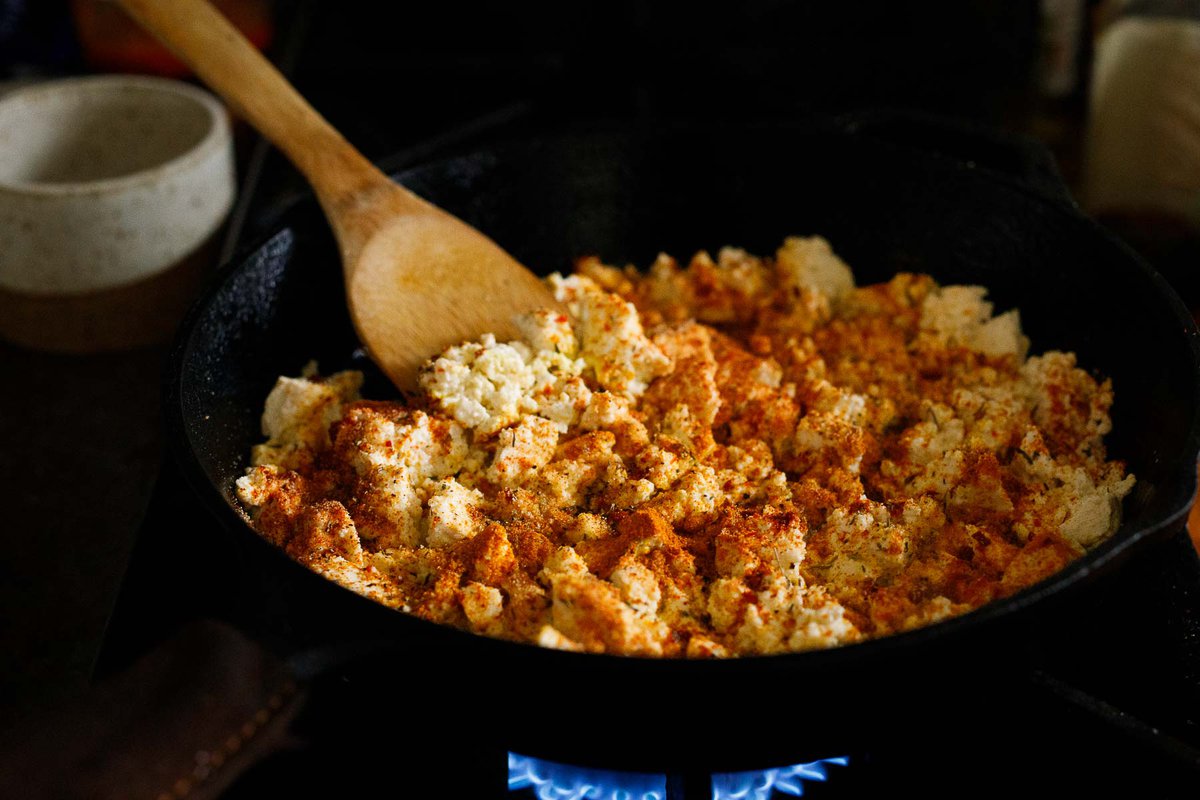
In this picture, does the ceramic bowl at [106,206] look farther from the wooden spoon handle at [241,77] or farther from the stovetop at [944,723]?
the stovetop at [944,723]

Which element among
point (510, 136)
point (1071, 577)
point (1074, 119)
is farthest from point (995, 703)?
point (1074, 119)

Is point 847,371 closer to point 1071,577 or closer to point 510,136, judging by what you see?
point 1071,577

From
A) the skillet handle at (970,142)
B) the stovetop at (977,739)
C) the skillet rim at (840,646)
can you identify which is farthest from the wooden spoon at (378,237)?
the skillet handle at (970,142)

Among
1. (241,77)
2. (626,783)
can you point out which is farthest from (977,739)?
(241,77)

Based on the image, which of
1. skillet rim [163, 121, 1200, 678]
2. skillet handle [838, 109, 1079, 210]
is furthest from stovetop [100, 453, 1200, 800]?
skillet handle [838, 109, 1079, 210]

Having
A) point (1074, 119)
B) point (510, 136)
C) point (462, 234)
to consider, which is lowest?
point (1074, 119)

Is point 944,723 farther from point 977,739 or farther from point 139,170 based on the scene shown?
point 139,170

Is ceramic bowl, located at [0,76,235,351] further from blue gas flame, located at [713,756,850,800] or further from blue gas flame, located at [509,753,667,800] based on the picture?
blue gas flame, located at [713,756,850,800]
